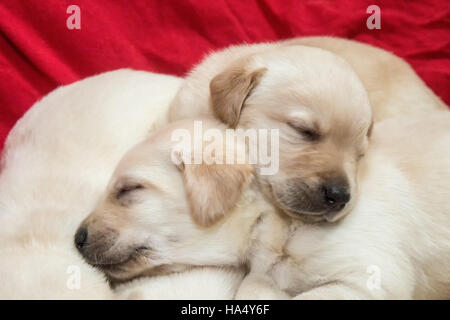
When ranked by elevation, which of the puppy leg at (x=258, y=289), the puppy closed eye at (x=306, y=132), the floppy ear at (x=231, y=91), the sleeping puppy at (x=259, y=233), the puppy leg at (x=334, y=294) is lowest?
the puppy leg at (x=258, y=289)

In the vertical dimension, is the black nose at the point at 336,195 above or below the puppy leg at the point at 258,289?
above

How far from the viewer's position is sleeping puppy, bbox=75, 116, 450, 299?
195 cm

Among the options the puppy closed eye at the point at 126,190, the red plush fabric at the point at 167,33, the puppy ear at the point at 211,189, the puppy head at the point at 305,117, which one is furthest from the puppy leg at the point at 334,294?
the red plush fabric at the point at 167,33

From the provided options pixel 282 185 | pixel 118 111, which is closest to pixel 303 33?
pixel 118 111

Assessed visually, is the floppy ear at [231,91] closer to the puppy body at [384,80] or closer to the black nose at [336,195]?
the black nose at [336,195]

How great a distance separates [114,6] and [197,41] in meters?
0.50

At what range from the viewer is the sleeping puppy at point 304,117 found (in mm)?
2002

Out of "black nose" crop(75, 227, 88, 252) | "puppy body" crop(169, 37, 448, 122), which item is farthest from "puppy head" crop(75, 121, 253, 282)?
"puppy body" crop(169, 37, 448, 122)

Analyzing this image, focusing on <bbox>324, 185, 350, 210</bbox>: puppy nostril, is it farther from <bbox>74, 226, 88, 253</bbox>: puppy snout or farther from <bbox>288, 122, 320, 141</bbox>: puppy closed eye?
<bbox>74, 226, 88, 253</bbox>: puppy snout

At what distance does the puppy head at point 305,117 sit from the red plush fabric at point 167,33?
0.99 m

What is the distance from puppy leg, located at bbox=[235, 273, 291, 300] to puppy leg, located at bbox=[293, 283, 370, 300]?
0.09m

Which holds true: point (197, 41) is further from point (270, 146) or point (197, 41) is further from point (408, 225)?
point (408, 225)
